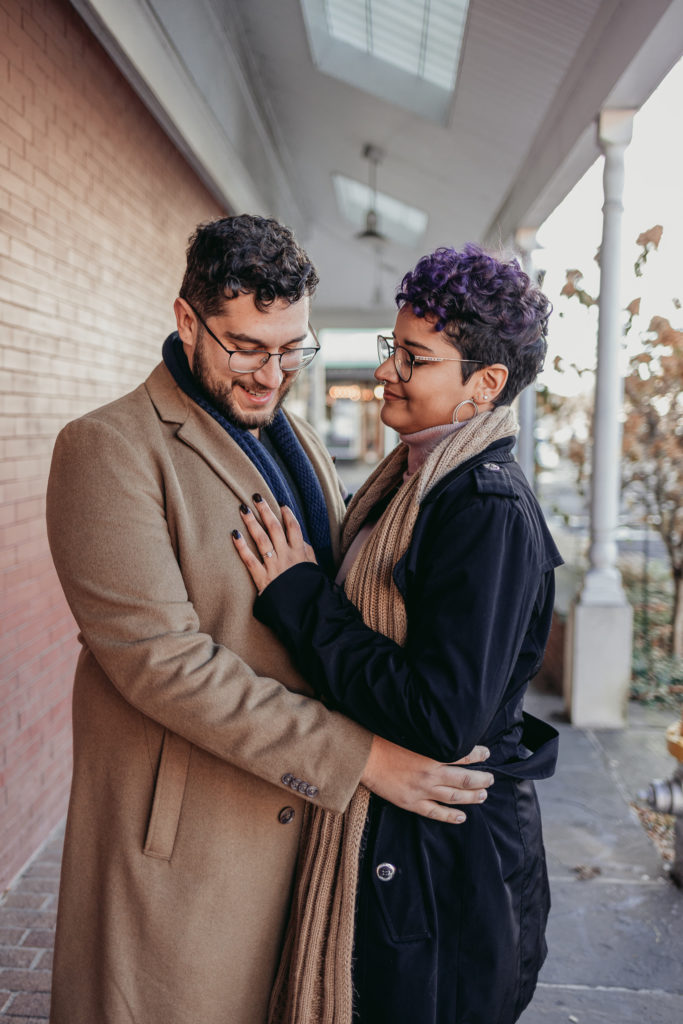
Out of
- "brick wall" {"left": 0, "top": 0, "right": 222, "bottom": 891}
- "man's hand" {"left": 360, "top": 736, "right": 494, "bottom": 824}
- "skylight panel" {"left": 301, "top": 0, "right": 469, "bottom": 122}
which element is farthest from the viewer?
"skylight panel" {"left": 301, "top": 0, "right": 469, "bottom": 122}

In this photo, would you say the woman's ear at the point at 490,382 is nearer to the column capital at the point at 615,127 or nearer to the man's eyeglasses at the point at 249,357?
the man's eyeglasses at the point at 249,357

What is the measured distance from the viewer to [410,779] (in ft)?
4.60

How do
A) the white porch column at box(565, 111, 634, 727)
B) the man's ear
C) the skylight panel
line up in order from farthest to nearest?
the skylight panel, the white porch column at box(565, 111, 634, 727), the man's ear

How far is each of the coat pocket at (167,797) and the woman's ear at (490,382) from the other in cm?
88

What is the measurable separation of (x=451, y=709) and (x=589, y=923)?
228 centimetres

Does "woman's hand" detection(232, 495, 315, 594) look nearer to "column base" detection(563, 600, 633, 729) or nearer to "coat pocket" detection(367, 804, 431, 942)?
"coat pocket" detection(367, 804, 431, 942)

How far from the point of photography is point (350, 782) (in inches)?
53.9

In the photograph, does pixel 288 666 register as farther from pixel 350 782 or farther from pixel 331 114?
pixel 331 114

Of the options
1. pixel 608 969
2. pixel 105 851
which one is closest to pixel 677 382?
pixel 608 969

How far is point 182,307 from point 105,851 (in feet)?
3.47

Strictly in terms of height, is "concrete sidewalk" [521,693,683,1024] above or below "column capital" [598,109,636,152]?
below

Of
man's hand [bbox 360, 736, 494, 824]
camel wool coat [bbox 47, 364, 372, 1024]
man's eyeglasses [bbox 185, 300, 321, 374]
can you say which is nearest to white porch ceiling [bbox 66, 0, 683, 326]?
man's eyeglasses [bbox 185, 300, 321, 374]

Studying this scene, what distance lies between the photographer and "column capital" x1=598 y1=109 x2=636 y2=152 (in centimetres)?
449

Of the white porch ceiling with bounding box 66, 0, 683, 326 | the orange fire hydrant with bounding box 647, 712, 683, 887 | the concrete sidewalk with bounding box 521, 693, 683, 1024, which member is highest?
the white porch ceiling with bounding box 66, 0, 683, 326
